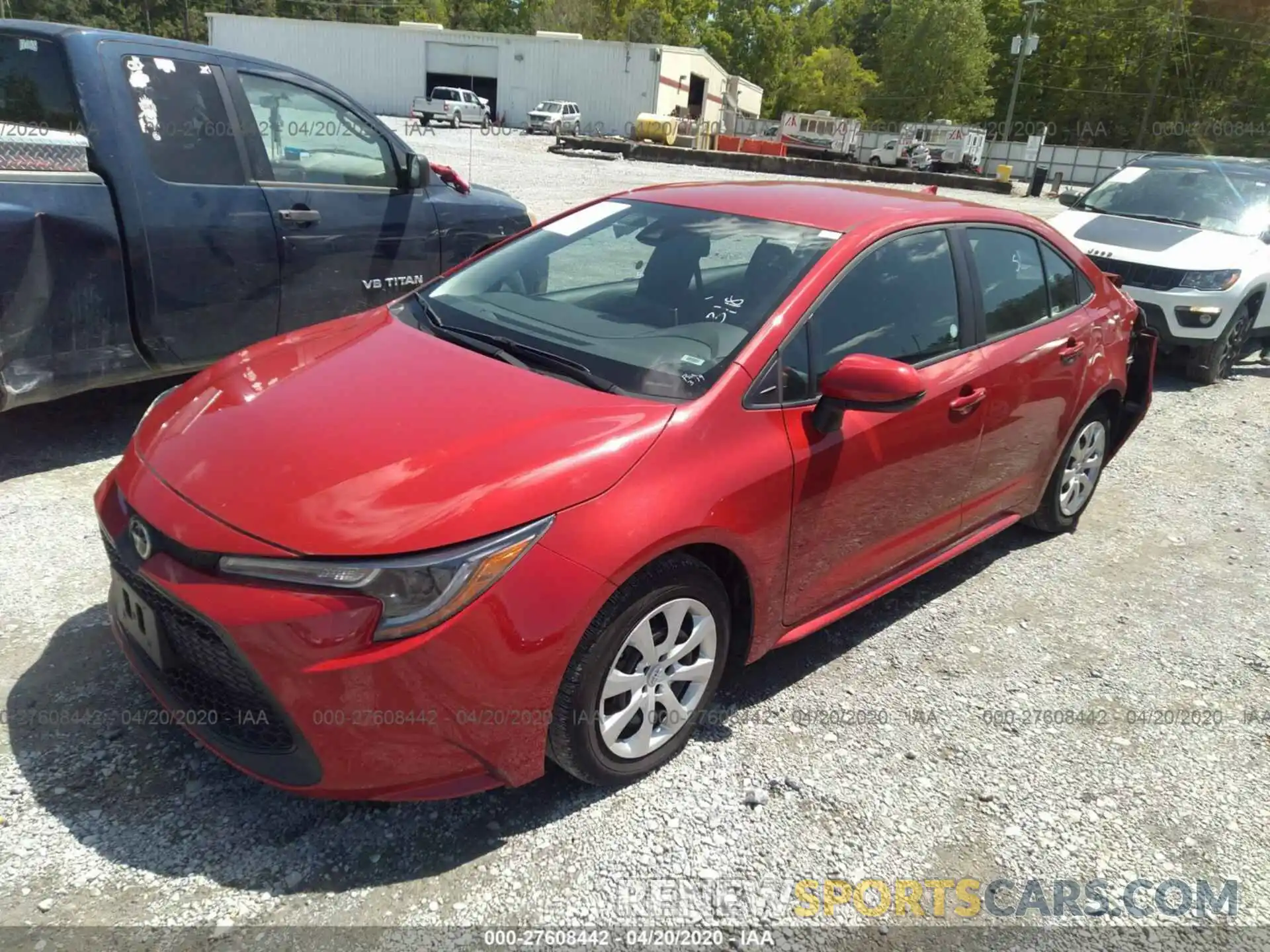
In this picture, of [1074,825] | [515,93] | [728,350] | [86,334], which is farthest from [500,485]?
[515,93]

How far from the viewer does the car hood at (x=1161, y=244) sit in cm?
773

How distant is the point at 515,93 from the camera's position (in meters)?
53.1

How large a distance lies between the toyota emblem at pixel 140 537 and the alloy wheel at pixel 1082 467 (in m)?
3.92

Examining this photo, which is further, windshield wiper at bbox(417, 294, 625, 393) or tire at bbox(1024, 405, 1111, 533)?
tire at bbox(1024, 405, 1111, 533)

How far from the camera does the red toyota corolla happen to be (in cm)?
217

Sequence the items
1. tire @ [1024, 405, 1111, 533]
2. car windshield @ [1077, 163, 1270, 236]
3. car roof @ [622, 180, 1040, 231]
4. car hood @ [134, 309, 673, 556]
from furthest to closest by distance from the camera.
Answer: car windshield @ [1077, 163, 1270, 236]
tire @ [1024, 405, 1111, 533]
car roof @ [622, 180, 1040, 231]
car hood @ [134, 309, 673, 556]

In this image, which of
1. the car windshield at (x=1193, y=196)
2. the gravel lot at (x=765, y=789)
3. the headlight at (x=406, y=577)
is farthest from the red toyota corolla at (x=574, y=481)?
the car windshield at (x=1193, y=196)

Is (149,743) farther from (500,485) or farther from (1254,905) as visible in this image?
(1254,905)

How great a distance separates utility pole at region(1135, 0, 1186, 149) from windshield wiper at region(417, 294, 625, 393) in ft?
219

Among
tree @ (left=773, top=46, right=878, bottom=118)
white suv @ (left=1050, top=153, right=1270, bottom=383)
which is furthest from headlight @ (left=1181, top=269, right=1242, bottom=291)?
tree @ (left=773, top=46, right=878, bottom=118)

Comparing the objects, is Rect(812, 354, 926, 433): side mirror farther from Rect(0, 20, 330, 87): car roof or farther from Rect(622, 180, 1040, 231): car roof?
Rect(0, 20, 330, 87): car roof

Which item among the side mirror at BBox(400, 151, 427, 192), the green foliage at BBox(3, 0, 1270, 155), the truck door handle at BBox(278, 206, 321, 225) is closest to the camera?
the truck door handle at BBox(278, 206, 321, 225)

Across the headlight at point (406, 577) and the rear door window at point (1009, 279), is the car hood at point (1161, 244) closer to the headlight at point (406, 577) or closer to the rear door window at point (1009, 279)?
the rear door window at point (1009, 279)

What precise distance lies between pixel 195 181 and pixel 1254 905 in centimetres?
504
